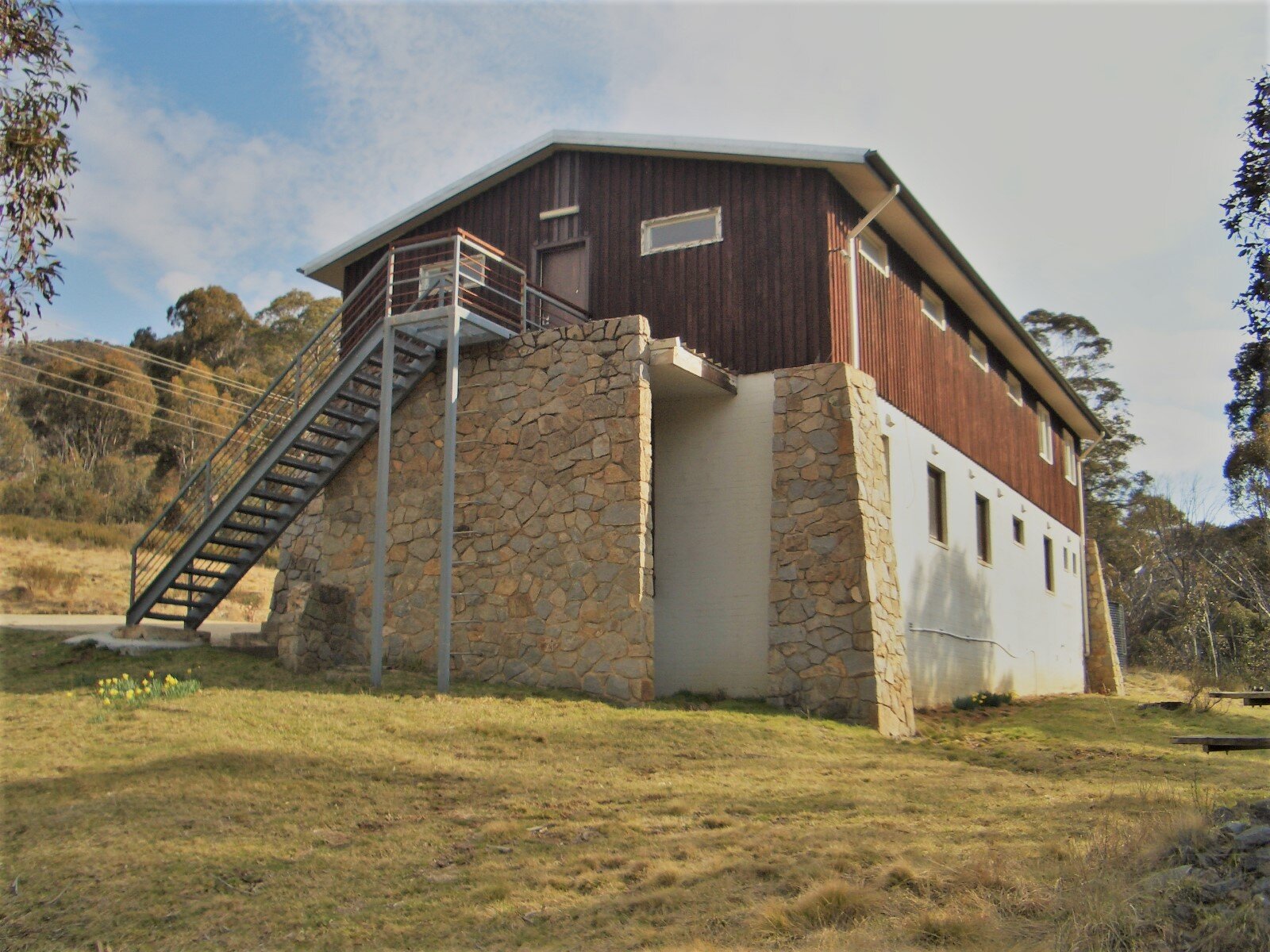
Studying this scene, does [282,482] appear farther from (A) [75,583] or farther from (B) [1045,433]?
(B) [1045,433]

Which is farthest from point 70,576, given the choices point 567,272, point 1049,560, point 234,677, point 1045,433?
point 1045,433

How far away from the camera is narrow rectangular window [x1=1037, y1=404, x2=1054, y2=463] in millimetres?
26062

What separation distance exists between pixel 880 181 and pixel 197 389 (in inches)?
1197

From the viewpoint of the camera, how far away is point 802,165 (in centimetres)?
1488

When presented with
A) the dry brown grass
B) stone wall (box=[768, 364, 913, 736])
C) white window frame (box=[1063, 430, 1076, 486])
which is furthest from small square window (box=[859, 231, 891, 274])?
the dry brown grass

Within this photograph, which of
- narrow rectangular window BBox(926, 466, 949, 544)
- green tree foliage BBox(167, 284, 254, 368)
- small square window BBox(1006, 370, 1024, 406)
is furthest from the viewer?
green tree foliage BBox(167, 284, 254, 368)

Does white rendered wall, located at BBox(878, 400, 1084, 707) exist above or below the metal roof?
below

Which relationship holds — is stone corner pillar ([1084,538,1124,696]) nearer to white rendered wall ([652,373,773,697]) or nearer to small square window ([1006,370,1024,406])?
small square window ([1006,370,1024,406])

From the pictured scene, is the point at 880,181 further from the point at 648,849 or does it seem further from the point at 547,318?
the point at 648,849

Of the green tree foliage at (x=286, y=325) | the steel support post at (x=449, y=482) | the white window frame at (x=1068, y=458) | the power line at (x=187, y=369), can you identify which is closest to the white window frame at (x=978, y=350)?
the white window frame at (x=1068, y=458)

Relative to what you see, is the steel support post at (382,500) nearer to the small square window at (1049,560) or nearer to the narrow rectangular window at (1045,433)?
the small square window at (1049,560)

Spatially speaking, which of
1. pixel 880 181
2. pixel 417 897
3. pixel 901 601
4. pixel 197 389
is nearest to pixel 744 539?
pixel 901 601

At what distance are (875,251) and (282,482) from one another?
9.11 metres

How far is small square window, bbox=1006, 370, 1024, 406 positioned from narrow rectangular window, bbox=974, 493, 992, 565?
372 cm
